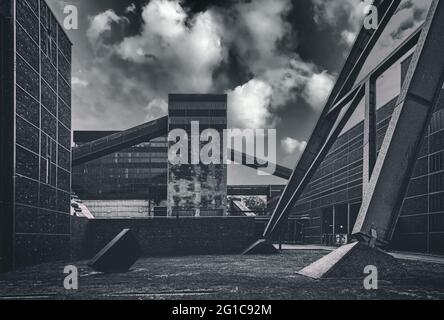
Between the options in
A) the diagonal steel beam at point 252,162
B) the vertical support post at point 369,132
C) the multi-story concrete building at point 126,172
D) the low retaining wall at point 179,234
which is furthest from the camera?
the multi-story concrete building at point 126,172

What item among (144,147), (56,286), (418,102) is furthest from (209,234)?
(144,147)

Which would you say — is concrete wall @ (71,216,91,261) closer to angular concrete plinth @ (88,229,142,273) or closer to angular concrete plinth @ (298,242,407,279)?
angular concrete plinth @ (88,229,142,273)

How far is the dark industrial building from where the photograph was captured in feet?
63.1

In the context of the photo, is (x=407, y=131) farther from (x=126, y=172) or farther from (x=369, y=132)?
(x=126, y=172)

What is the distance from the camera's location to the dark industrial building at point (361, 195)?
19219mm

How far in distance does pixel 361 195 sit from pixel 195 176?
561 inches

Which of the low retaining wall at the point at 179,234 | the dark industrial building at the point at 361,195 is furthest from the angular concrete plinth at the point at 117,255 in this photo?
the dark industrial building at the point at 361,195

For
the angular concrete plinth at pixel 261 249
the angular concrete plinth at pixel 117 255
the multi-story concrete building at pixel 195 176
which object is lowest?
the angular concrete plinth at pixel 261 249

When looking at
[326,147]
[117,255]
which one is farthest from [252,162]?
[117,255]

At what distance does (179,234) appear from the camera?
812 inches

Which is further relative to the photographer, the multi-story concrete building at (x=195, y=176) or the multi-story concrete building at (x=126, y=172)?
the multi-story concrete building at (x=126, y=172)

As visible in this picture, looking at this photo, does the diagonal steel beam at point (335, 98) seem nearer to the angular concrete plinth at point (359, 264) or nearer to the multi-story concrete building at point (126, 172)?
the angular concrete plinth at point (359, 264)

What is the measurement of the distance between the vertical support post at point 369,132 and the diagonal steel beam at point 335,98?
1.94m
